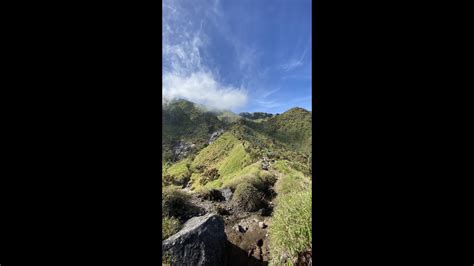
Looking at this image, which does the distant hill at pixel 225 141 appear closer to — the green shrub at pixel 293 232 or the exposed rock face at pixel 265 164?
the exposed rock face at pixel 265 164

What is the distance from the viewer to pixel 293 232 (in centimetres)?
274

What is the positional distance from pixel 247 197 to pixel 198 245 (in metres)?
3.05

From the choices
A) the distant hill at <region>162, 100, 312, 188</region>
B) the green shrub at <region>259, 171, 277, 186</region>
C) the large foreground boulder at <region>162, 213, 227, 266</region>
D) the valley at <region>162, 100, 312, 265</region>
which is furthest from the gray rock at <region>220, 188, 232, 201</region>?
the large foreground boulder at <region>162, 213, 227, 266</region>

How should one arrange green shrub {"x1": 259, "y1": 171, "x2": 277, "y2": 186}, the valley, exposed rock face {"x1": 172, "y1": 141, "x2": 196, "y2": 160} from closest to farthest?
the valley
green shrub {"x1": 259, "y1": 171, "x2": 277, "y2": 186}
exposed rock face {"x1": 172, "y1": 141, "x2": 196, "y2": 160}

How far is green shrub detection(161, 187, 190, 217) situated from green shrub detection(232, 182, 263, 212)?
4.49 ft

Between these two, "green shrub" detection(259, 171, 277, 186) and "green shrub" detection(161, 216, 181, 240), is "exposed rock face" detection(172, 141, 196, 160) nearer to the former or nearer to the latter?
"green shrub" detection(259, 171, 277, 186)

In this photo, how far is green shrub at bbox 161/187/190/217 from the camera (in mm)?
5391

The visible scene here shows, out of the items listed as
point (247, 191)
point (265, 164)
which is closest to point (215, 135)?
point (265, 164)

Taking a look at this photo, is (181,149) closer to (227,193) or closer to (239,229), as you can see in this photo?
(227,193)

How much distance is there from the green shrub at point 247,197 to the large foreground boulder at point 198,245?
7.54 feet

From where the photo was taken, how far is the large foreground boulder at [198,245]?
3068 mm
